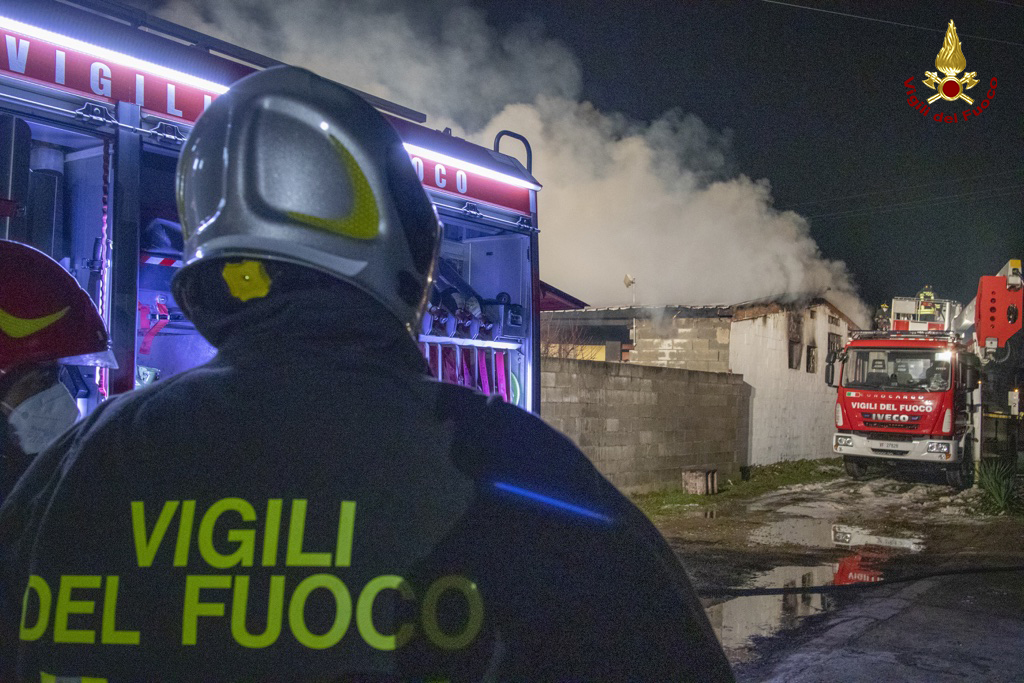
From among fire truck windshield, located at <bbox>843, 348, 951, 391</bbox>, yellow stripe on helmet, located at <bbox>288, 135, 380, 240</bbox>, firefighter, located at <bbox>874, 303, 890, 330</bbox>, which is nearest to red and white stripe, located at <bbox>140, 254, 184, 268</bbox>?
yellow stripe on helmet, located at <bbox>288, 135, 380, 240</bbox>

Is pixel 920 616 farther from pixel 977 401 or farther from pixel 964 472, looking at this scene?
pixel 977 401

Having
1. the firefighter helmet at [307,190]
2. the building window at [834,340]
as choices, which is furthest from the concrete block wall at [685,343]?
the firefighter helmet at [307,190]

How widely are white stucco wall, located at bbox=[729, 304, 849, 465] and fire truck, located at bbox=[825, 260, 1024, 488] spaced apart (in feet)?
5.47

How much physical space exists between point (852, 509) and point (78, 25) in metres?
11.1

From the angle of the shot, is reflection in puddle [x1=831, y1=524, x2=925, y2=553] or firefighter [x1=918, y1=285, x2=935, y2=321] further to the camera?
firefighter [x1=918, y1=285, x2=935, y2=321]

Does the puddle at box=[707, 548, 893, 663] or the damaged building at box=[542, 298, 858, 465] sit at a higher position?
the damaged building at box=[542, 298, 858, 465]

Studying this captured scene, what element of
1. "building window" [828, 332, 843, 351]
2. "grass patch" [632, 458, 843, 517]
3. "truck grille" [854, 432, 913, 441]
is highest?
"building window" [828, 332, 843, 351]

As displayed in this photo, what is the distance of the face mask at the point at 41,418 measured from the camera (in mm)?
1719

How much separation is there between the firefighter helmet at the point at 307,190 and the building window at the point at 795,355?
18392 millimetres

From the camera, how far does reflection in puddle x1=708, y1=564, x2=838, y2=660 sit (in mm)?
5137

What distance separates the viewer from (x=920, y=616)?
5.59 metres

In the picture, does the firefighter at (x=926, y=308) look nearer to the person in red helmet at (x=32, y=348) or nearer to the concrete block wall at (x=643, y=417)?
the concrete block wall at (x=643, y=417)

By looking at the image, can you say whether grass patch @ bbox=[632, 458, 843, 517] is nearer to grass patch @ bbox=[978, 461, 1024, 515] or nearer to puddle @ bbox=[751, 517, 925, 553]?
puddle @ bbox=[751, 517, 925, 553]

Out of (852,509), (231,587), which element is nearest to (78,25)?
(231,587)
